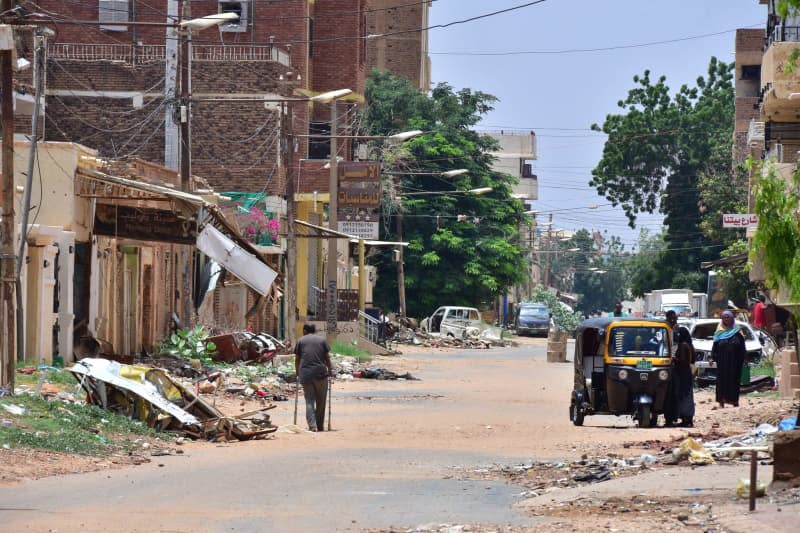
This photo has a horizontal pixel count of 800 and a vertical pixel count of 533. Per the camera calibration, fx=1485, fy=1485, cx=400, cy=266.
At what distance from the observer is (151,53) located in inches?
2157

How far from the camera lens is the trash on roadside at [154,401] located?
64.8 feet

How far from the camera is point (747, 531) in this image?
33.8 feet

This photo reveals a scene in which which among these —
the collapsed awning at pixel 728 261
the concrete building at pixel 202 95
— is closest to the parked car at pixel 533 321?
the concrete building at pixel 202 95

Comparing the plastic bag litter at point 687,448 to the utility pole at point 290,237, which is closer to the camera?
the plastic bag litter at point 687,448

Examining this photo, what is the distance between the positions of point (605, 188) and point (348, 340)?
38.1 metres

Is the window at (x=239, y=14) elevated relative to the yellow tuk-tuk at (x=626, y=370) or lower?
elevated

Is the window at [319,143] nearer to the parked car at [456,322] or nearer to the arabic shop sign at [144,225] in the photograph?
the parked car at [456,322]

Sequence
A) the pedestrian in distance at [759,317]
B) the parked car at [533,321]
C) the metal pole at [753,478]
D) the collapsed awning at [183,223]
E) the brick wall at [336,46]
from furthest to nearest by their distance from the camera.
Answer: the parked car at [533,321] < the brick wall at [336,46] < the pedestrian in distance at [759,317] < the collapsed awning at [183,223] < the metal pole at [753,478]

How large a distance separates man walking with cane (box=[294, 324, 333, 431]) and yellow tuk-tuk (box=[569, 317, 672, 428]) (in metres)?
3.79

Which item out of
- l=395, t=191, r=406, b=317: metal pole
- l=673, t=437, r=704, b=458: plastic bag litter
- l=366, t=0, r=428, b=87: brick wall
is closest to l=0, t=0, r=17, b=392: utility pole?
l=673, t=437, r=704, b=458: plastic bag litter

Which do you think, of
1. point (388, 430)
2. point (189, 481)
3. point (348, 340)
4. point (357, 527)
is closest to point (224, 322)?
point (348, 340)

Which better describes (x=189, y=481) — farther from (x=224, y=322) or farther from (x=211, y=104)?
(x=211, y=104)

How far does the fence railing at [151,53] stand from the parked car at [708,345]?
20470 mm

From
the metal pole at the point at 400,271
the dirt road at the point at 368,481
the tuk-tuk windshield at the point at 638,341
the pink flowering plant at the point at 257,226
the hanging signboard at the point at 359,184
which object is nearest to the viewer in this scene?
Result: the dirt road at the point at 368,481
